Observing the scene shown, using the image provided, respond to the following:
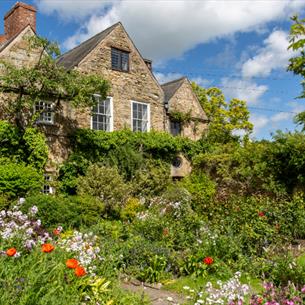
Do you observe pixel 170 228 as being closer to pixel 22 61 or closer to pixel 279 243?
pixel 279 243

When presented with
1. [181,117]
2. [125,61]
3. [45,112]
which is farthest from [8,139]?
[181,117]

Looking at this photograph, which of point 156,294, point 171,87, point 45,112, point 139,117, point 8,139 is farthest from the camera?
point 171,87

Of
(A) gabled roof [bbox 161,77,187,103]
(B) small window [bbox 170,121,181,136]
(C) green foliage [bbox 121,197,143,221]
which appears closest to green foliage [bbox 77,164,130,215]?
(C) green foliage [bbox 121,197,143,221]

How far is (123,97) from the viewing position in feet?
66.6

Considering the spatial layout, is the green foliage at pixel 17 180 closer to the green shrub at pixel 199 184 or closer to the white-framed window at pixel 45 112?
the white-framed window at pixel 45 112

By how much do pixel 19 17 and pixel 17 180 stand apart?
31.2 ft

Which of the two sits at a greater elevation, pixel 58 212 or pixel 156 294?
pixel 58 212

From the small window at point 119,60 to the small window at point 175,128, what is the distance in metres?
4.31

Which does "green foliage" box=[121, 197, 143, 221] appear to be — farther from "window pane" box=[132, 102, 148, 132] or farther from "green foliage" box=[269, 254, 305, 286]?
"green foliage" box=[269, 254, 305, 286]

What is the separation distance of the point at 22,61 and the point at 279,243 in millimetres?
13554

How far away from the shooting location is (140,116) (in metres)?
21.1

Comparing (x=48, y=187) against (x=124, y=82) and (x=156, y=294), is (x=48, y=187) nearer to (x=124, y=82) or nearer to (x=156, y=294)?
(x=124, y=82)

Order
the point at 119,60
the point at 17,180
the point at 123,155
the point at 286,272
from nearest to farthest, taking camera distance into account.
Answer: the point at 286,272 → the point at 17,180 → the point at 123,155 → the point at 119,60

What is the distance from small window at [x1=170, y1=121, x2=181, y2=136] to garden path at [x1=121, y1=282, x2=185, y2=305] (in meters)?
16.2
